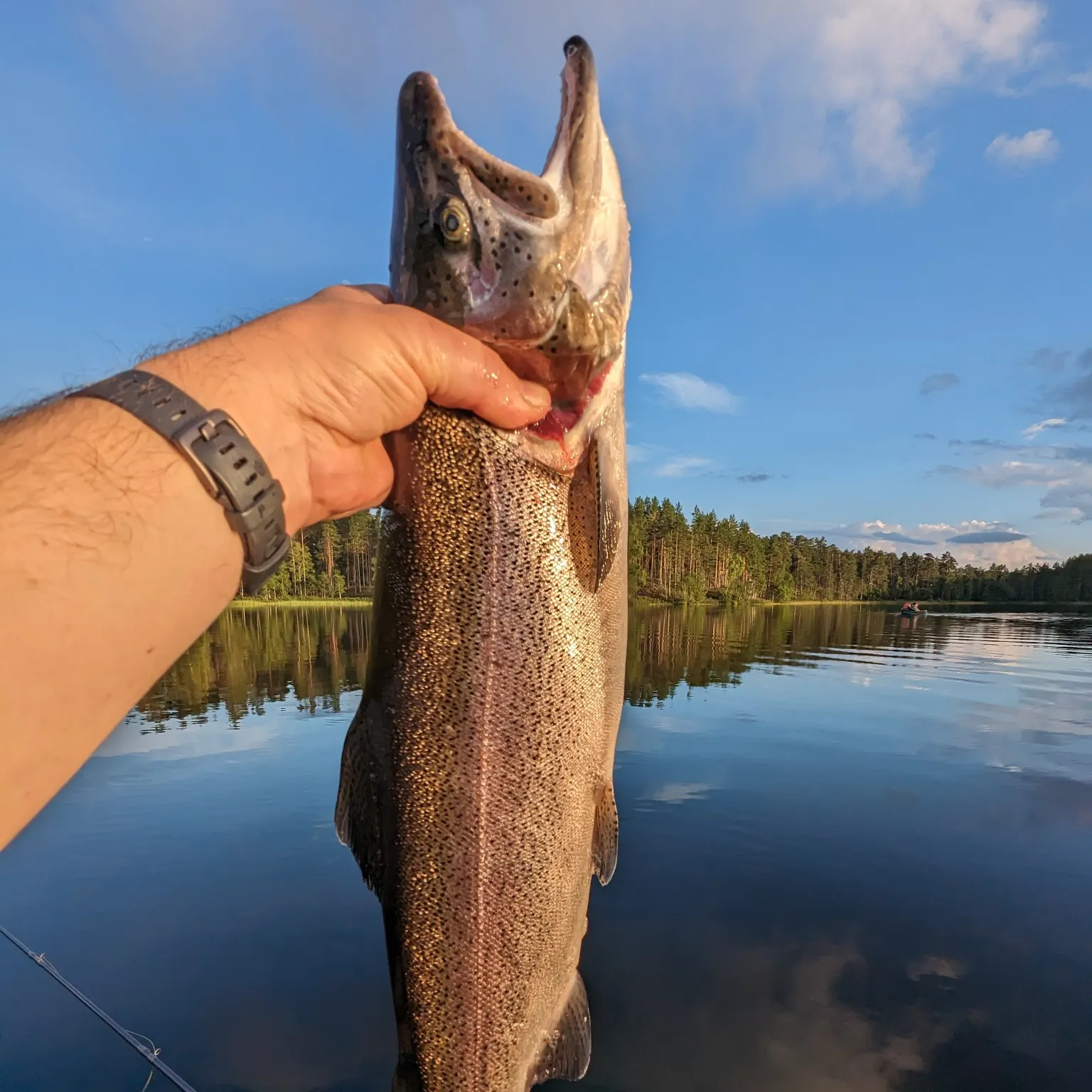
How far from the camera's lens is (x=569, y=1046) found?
282 centimetres

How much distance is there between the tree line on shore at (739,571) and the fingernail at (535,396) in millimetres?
47247

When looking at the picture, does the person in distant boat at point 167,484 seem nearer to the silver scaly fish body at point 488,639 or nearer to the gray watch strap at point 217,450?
the gray watch strap at point 217,450

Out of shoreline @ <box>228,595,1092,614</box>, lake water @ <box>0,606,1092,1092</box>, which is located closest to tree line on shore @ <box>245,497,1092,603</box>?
shoreline @ <box>228,595,1092,614</box>

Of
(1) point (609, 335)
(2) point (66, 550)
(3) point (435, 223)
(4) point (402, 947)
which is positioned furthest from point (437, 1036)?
(3) point (435, 223)

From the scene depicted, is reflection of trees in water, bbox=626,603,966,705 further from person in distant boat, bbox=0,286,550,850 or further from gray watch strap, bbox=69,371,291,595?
gray watch strap, bbox=69,371,291,595

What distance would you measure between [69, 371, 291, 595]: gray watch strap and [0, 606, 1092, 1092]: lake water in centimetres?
62

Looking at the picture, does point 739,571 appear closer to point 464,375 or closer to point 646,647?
point 646,647

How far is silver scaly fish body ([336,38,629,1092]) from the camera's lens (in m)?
2.59

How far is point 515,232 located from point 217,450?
1401 mm

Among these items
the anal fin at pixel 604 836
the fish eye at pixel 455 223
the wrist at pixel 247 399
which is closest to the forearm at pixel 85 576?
the wrist at pixel 247 399

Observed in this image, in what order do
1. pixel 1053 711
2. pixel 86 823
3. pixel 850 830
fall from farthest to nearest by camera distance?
pixel 1053 711
pixel 86 823
pixel 850 830

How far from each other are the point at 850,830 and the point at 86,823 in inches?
553

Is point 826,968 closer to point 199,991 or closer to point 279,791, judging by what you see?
point 199,991

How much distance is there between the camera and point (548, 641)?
8.91ft
